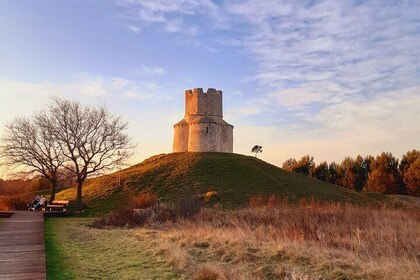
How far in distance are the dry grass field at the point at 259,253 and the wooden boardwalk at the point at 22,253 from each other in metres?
0.60

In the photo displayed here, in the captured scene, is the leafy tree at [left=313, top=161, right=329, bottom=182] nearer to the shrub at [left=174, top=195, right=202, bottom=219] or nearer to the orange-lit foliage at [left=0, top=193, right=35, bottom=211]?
the orange-lit foliage at [left=0, top=193, right=35, bottom=211]

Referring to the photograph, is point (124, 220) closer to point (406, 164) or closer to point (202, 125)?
point (202, 125)

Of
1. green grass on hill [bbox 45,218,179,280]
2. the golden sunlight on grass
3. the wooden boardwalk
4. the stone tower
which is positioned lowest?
green grass on hill [bbox 45,218,179,280]

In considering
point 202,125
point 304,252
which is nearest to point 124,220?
point 304,252

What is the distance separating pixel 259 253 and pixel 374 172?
62499 millimetres

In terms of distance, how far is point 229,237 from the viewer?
43.0ft

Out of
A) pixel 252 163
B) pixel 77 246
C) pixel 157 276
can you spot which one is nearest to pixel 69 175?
pixel 252 163

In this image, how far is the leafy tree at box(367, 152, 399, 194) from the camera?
67.4 meters

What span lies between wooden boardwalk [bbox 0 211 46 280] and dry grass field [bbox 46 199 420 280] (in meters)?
0.60

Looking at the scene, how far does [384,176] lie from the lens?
67.7m

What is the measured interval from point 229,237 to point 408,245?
16.8 ft

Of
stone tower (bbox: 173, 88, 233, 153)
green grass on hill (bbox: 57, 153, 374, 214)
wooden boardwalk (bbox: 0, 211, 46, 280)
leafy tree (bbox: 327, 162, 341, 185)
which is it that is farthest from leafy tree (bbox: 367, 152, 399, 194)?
wooden boardwalk (bbox: 0, 211, 46, 280)

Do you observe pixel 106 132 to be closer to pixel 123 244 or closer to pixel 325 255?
pixel 123 244


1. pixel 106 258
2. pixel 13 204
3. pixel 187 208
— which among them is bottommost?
pixel 106 258
